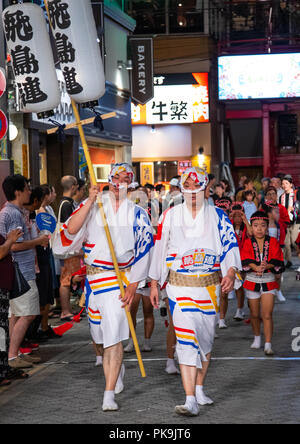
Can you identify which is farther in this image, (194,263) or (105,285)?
(105,285)

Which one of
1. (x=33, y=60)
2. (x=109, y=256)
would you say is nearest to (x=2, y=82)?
(x=33, y=60)

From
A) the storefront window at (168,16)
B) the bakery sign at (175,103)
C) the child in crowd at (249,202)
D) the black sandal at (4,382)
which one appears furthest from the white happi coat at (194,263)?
the storefront window at (168,16)

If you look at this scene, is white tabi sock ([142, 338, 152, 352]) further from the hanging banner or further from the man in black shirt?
the hanging banner

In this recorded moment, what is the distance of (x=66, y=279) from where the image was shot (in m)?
12.0

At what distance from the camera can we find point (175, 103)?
104 feet

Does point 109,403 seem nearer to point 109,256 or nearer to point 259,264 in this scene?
point 109,256

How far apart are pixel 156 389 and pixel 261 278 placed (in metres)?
2.44

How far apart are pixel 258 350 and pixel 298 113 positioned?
31.1m

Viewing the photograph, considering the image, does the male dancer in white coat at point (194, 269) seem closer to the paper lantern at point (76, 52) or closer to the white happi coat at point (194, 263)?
the white happi coat at point (194, 263)

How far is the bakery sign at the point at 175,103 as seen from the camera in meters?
31.6

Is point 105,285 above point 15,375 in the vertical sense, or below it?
above

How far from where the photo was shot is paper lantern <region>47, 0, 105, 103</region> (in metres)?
7.84

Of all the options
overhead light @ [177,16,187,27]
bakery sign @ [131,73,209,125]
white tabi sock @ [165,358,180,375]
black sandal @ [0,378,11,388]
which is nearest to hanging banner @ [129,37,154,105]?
bakery sign @ [131,73,209,125]

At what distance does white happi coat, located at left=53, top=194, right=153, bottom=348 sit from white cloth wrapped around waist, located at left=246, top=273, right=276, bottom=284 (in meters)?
2.60
